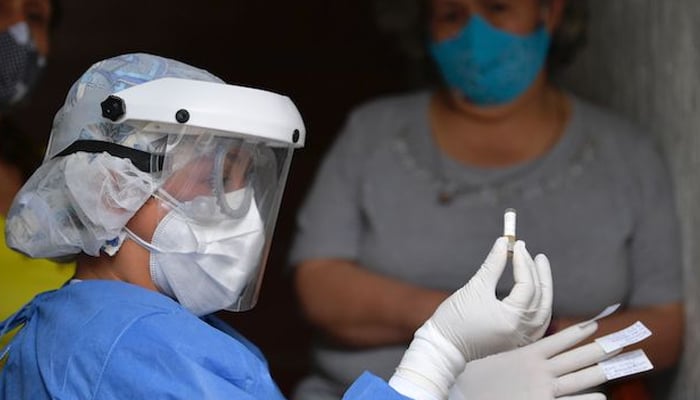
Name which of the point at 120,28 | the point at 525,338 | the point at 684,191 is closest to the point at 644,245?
the point at 684,191

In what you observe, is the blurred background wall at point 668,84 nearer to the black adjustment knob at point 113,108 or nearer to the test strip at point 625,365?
the test strip at point 625,365

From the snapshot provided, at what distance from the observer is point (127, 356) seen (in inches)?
64.7

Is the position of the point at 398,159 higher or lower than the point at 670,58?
lower

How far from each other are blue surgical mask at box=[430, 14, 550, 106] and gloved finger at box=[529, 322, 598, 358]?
93cm

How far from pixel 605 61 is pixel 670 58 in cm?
37

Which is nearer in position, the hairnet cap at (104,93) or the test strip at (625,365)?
the hairnet cap at (104,93)

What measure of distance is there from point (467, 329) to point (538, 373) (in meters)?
0.23

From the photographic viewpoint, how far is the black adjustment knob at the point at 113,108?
1.72 m

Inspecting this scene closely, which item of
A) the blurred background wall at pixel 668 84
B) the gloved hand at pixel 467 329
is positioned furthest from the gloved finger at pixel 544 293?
the blurred background wall at pixel 668 84

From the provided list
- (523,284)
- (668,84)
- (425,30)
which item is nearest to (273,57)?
(425,30)

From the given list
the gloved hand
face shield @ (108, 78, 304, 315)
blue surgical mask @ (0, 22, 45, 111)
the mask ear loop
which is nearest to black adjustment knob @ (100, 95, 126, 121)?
face shield @ (108, 78, 304, 315)

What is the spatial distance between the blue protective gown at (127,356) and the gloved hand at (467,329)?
2.0 inches

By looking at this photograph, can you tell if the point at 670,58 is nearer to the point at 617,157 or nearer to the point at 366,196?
the point at 617,157

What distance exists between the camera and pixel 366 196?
9.10 feet
